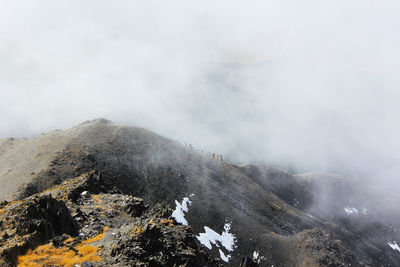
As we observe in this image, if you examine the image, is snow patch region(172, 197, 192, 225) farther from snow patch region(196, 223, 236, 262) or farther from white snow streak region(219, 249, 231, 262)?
white snow streak region(219, 249, 231, 262)

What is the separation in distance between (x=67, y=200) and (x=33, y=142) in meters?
69.8

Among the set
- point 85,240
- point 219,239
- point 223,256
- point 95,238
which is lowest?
point 219,239

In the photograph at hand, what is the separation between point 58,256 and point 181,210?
2293 inches

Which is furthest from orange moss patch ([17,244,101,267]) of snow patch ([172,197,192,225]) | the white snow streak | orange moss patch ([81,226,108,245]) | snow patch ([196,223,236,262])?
snow patch ([172,197,192,225])

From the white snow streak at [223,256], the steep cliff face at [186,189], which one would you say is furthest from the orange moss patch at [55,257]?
the white snow streak at [223,256]

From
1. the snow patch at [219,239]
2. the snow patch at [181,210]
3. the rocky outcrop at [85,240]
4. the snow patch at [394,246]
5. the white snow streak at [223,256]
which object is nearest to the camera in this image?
the rocky outcrop at [85,240]

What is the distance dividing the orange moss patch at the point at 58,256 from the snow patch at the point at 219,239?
50309 millimetres

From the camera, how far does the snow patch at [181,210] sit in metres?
71.8

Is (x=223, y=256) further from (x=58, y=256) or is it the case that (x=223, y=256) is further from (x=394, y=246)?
(x=394, y=246)

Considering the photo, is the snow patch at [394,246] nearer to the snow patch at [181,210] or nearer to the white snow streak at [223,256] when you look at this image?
the white snow streak at [223,256]

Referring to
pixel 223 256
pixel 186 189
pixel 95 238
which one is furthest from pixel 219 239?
pixel 95 238

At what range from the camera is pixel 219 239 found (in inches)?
2837

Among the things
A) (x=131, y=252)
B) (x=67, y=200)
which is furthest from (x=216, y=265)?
(x=67, y=200)

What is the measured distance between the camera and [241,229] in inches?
3110
